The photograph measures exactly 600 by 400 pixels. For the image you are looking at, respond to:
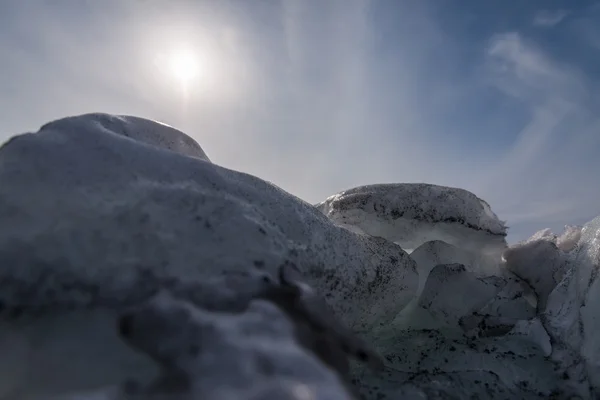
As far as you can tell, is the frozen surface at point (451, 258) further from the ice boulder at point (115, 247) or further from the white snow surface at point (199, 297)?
the ice boulder at point (115, 247)

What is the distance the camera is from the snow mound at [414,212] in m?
2.88

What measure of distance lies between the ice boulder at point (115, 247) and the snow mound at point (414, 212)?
4.08ft

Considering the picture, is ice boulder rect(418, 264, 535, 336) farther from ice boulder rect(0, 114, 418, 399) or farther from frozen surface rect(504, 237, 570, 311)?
ice boulder rect(0, 114, 418, 399)

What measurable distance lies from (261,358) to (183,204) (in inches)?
25.0

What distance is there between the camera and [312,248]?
160cm

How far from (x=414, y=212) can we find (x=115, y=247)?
2191 millimetres

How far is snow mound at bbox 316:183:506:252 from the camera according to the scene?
9.46ft

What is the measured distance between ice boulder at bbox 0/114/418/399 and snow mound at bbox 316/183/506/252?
49.0 inches

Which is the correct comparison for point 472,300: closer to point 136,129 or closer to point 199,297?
point 199,297

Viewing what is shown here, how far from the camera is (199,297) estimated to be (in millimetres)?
1093

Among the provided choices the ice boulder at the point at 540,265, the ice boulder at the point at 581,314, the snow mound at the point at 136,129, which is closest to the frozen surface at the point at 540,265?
the ice boulder at the point at 540,265

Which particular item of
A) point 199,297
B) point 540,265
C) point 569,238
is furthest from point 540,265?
point 199,297

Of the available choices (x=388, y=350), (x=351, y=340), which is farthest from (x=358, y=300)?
(x=351, y=340)

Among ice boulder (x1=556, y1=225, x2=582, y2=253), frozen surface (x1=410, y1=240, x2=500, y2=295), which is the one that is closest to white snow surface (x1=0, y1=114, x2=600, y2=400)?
ice boulder (x1=556, y1=225, x2=582, y2=253)
